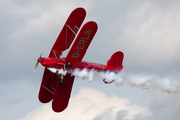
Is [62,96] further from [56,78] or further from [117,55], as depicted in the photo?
[117,55]

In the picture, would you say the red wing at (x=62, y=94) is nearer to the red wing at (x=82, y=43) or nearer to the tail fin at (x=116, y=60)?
the red wing at (x=82, y=43)

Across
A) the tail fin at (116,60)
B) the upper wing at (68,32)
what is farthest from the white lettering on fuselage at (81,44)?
the tail fin at (116,60)

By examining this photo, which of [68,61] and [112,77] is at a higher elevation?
[112,77]

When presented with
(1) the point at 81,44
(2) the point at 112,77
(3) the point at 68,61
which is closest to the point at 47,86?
(3) the point at 68,61

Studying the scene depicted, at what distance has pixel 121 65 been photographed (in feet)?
133

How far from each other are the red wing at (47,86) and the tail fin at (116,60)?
18.8 ft

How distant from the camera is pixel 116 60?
40344 mm

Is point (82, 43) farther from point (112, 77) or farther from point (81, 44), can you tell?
point (112, 77)

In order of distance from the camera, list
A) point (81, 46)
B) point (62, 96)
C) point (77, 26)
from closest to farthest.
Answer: point (81, 46) → point (77, 26) → point (62, 96)

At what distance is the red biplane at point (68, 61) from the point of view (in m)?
35.8

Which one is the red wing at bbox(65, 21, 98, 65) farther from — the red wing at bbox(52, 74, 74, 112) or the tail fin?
the tail fin

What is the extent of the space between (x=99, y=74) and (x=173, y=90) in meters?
8.45

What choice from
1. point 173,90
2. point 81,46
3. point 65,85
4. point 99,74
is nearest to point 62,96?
point 65,85

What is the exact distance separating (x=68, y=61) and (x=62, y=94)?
5444mm
